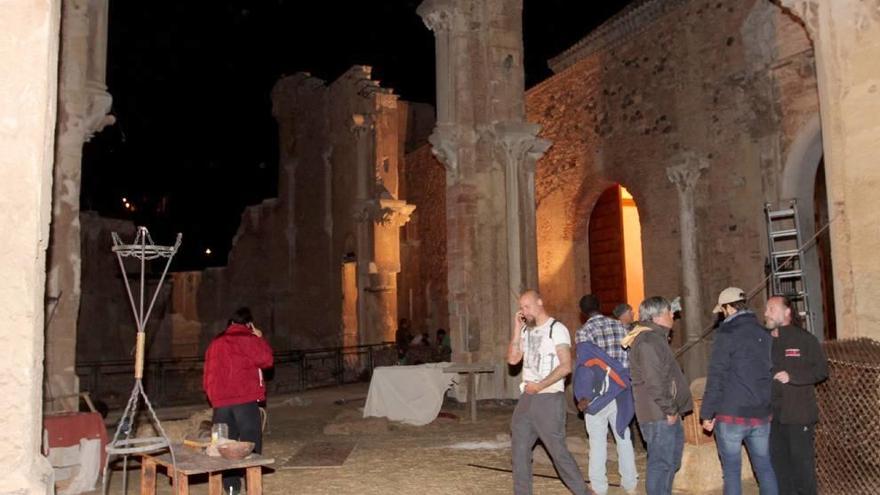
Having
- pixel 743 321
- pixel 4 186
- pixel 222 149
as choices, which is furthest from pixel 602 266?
pixel 222 149

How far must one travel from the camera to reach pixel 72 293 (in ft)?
25.1

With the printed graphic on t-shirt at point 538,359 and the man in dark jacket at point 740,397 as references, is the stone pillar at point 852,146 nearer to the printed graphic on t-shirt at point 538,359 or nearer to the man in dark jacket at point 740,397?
the man in dark jacket at point 740,397

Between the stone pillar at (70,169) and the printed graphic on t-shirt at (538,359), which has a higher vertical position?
the stone pillar at (70,169)

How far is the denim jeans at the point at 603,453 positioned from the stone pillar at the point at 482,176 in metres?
5.80

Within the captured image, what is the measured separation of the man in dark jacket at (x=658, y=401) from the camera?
4621 mm

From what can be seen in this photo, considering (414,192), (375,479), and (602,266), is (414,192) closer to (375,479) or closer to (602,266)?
(602,266)

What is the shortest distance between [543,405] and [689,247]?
360 inches

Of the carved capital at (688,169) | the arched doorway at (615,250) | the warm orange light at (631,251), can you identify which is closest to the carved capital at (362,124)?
the arched doorway at (615,250)

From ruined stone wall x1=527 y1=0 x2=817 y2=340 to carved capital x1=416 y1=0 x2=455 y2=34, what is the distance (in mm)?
4924

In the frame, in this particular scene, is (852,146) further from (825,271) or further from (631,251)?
(631,251)

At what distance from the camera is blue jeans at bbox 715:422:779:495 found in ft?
14.5

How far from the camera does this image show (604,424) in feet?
18.4

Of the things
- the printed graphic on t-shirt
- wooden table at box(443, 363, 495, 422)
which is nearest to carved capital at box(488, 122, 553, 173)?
wooden table at box(443, 363, 495, 422)

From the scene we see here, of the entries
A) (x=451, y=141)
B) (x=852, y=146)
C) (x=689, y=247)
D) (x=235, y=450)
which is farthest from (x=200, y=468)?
(x=689, y=247)
